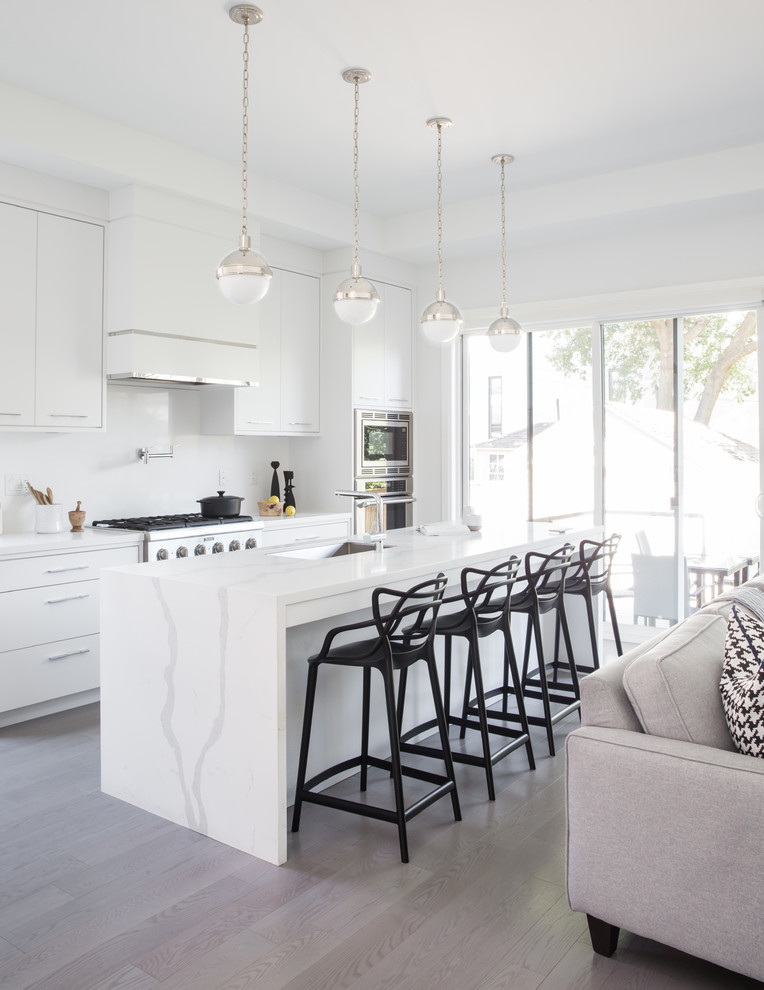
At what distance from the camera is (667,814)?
187 centimetres

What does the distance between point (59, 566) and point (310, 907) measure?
2367 mm

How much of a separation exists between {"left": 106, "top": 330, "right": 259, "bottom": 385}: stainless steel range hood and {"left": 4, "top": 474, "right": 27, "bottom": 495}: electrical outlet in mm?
753

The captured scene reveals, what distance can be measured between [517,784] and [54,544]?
246cm

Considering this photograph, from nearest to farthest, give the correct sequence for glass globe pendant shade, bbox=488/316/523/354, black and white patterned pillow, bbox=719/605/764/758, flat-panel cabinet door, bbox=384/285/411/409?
black and white patterned pillow, bbox=719/605/764/758 → glass globe pendant shade, bbox=488/316/523/354 → flat-panel cabinet door, bbox=384/285/411/409

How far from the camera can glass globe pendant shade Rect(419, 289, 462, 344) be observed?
3.83m

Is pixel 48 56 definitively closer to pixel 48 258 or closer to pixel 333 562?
pixel 48 258

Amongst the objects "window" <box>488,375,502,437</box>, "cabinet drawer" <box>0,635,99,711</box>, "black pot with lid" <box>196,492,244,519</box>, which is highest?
"window" <box>488,375,502,437</box>

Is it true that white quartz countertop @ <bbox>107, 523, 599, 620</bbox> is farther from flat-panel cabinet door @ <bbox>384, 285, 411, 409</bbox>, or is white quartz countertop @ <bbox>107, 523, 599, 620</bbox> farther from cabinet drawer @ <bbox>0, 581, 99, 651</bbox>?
flat-panel cabinet door @ <bbox>384, 285, 411, 409</bbox>

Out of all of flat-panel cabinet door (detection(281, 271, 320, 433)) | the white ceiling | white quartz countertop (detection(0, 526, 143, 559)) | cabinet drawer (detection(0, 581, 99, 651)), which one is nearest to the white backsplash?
white quartz countertop (detection(0, 526, 143, 559))

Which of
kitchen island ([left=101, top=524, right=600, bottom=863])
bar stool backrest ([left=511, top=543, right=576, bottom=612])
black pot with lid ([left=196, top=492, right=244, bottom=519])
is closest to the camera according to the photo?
kitchen island ([left=101, top=524, right=600, bottom=863])

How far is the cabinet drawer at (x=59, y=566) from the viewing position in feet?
12.5

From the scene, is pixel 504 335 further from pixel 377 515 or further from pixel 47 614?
pixel 47 614

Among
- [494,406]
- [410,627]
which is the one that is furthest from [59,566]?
[494,406]

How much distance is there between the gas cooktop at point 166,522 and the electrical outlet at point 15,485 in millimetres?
443
